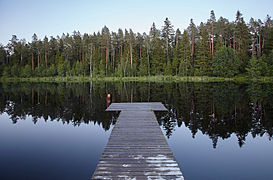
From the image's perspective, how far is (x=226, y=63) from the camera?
39719mm

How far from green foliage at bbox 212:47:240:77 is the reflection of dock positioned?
36.0m

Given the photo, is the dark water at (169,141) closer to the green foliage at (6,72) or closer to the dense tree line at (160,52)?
the dense tree line at (160,52)

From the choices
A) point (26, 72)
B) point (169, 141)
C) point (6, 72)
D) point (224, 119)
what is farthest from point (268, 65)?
point (6, 72)

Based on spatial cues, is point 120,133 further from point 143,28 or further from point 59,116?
point 143,28

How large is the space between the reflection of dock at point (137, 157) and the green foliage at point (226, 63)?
36.0m

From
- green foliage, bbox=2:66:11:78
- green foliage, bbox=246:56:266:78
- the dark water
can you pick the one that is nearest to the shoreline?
green foliage, bbox=246:56:266:78

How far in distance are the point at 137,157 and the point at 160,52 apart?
46536 millimetres

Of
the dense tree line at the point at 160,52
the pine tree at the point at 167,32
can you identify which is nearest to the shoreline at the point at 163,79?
the dense tree line at the point at 160,52

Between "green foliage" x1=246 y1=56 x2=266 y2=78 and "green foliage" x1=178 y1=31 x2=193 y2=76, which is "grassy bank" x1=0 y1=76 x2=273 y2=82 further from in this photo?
"green foliage" x1=178 y1=31 x2=193 y2=76

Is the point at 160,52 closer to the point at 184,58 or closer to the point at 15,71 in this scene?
the point at 184,58

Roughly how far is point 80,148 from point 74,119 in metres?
4.61

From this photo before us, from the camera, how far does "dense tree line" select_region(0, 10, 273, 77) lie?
41541 millimetres

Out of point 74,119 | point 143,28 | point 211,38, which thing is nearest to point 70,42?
point 143,28

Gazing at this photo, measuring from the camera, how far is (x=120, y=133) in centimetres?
771
